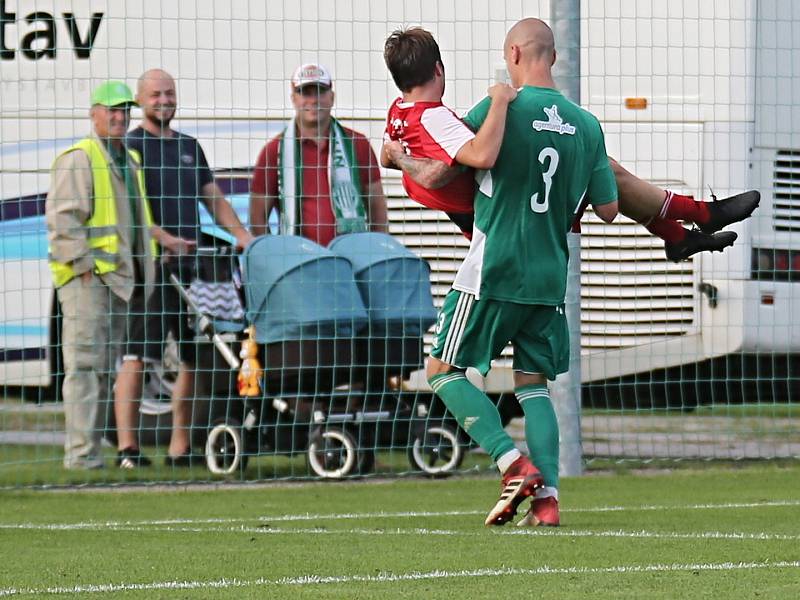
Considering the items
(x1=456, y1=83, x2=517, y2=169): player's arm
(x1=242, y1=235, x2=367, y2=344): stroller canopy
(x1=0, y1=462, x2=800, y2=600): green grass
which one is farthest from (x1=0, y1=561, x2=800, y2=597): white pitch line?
(x1=242, y1=235, x2=367, y2=344): stroller canopy

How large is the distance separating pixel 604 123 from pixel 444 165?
4.42m

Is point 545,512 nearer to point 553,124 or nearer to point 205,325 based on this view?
point 553,124

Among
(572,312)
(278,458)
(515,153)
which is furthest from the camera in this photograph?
(278,458)

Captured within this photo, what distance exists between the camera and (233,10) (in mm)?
9344

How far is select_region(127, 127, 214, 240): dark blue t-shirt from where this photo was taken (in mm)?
9492

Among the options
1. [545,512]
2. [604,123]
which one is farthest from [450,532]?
[604,123]

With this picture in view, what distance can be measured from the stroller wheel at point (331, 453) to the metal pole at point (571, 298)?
1.12 meters

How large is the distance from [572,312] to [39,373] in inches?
122

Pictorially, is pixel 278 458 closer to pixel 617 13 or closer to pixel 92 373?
pixel 92 373

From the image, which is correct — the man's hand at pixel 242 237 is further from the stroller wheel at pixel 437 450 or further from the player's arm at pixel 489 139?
the player's arm at pixel 489 139

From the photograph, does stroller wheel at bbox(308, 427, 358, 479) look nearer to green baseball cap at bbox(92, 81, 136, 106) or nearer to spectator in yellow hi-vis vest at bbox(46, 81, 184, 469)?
spectator in yellow hi-vis vest at bbox(46, 81, 184, 469)

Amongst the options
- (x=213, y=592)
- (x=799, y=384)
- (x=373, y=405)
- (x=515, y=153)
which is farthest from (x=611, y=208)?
(x=799, y=384)

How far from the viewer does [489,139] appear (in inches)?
229

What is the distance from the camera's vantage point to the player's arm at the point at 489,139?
5820mm
